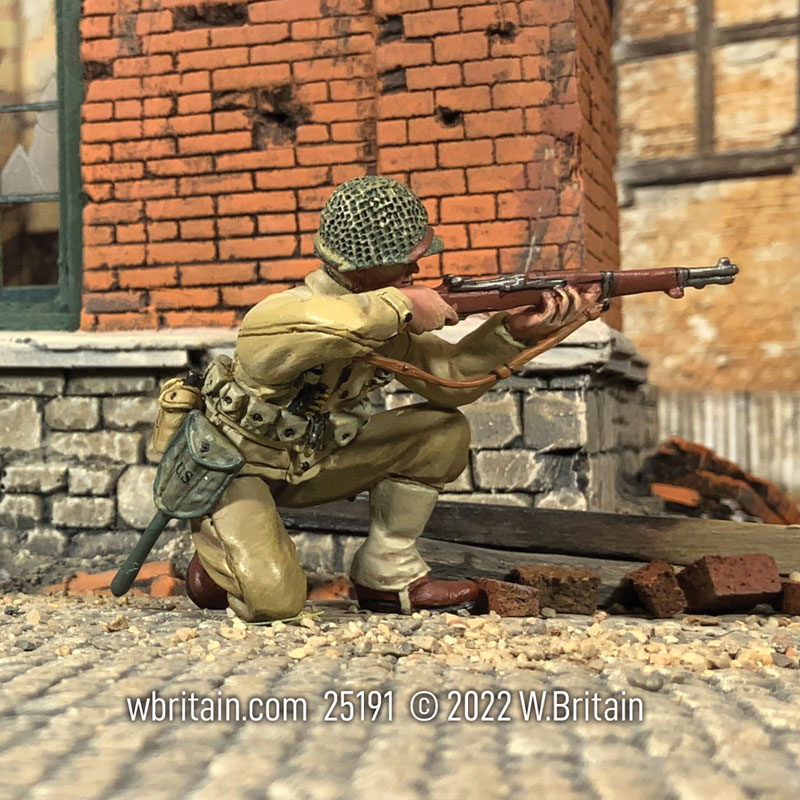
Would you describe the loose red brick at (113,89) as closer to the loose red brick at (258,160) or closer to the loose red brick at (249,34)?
the loose red brick at (249,34)

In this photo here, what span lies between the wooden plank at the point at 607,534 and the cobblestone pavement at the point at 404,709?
52cm

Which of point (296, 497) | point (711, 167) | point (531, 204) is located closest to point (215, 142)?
point (531, 204)

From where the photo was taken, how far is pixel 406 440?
9.07 feet

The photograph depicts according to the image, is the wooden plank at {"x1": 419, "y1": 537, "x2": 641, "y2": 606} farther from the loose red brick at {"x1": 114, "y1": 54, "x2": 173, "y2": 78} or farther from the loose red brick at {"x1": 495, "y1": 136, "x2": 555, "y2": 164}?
the loose red brick at {"x1": 114, "y1": 54, "x2": 173, "y2": 78}

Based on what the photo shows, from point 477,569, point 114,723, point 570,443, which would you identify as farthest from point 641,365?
point 114,723

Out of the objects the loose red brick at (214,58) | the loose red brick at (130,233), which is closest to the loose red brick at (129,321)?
the loose red brick at (130,233)

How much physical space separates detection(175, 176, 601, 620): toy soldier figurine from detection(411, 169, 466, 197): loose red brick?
1.34 metres

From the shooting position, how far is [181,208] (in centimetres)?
418

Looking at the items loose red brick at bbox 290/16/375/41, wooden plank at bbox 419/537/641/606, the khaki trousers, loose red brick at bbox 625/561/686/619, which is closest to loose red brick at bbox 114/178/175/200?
loose red brick at bbox 290/16/375/41

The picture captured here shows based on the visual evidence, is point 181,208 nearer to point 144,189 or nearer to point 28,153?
point 144,189

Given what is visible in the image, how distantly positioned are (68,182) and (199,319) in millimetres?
1000

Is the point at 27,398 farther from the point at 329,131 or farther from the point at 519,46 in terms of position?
the point at 519,46

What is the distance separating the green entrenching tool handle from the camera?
2.68 metres

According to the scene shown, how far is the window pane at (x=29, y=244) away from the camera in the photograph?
4.48m
